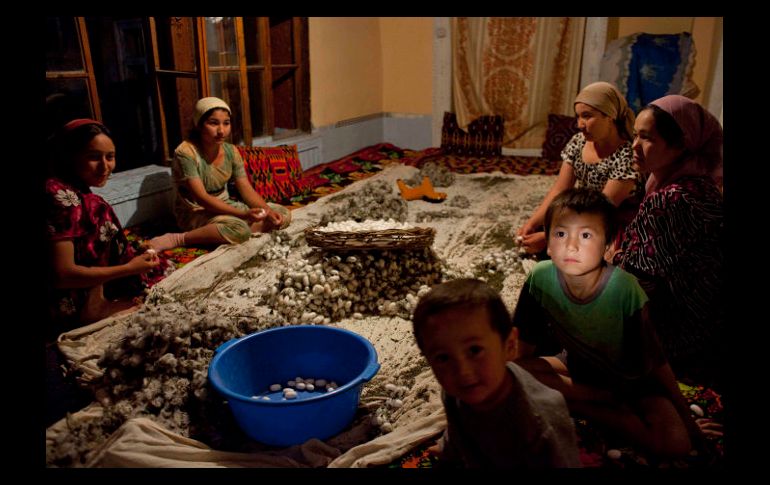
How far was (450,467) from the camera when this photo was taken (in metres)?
1.33

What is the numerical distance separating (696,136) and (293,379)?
1.54 m

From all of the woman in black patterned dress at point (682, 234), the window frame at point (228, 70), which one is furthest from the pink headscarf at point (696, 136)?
the window frame at point (228, 70)

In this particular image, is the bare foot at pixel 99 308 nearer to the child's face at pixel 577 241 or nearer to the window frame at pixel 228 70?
the window frame at pixel 228 70

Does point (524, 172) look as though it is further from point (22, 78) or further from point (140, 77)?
point (22, 78)

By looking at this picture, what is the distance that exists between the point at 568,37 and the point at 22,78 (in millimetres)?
5363

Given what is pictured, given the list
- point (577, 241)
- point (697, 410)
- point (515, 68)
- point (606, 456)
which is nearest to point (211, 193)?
point (577, 241)

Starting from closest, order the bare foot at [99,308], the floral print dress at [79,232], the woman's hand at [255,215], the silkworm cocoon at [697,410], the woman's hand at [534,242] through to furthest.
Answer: the silkworm cocoon at [697,410]
the floral print dress at [79,232]
the bare foot at [99,308]
the woman's hand at [534,242]
the woman's hand at [255,215]

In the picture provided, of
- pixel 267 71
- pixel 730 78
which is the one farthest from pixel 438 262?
pixel 267 71

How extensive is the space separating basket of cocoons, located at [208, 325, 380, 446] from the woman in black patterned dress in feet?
3.31

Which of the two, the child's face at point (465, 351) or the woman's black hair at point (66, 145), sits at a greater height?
the woman's black hair at point (66, 145)

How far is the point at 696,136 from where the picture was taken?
1.69 meters

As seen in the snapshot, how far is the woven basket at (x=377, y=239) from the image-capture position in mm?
2361

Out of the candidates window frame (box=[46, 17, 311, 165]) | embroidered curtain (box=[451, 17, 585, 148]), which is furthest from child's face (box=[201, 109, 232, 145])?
embroidered curtain (box=[451, 17, 585, 148])

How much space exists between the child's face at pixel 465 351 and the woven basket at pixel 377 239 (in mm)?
1278
